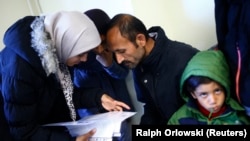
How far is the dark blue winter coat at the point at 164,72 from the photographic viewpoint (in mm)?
1173

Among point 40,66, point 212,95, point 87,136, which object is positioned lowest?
point 87,136

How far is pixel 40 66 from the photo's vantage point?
1.00 meters

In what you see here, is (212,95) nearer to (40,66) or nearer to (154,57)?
(154,57)

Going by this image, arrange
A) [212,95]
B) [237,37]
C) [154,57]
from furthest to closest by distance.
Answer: [154,57] → [212,95] → [237,37]

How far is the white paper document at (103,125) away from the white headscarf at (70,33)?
0.28 m

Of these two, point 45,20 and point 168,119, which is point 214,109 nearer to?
point 168,119

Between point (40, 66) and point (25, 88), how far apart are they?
10cm

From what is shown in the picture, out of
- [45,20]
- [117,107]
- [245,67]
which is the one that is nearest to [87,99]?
[117,107]

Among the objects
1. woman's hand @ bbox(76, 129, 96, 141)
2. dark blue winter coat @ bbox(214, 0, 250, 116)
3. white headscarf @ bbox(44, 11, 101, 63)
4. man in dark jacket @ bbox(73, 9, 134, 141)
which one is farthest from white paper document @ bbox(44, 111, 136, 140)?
dark blue winter coat @ bbox(214, 0, 250, 116)

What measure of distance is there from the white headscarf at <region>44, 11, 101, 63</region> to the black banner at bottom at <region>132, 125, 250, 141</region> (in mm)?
386

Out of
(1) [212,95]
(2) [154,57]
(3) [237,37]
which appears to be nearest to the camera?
(3) [237,37]

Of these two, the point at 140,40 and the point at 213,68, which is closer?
the point at 213,68

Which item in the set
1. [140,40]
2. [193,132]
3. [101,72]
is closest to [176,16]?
[140,40]

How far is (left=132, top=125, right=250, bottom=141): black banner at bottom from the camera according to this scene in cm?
94
